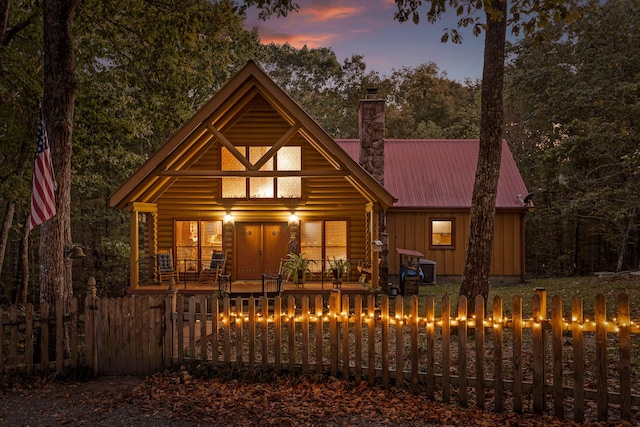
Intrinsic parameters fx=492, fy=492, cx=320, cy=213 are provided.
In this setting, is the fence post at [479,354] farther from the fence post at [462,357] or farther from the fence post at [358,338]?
the fence post at [358,338]

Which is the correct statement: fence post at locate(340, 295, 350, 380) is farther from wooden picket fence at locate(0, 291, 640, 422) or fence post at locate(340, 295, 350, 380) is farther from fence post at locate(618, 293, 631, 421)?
fence post at locate(618, 293, 631, 421)

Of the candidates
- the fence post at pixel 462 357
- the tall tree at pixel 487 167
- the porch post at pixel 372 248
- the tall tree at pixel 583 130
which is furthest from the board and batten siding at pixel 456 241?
the fence post at pixel 462 357

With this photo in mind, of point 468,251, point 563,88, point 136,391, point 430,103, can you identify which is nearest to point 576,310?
point 468,251

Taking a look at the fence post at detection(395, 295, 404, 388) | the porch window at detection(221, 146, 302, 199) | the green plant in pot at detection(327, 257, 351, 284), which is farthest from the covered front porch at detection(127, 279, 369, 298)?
the fence post at detection(395, 295, 404, 388)

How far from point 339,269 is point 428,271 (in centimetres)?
618

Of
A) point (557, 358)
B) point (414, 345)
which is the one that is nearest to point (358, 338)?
point (414, 345)

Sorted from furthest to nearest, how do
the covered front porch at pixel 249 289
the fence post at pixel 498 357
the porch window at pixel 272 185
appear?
A: the porch window at pixel 272 185 < the covered front porch at pixel 249 289 < the fence post at pixel 498 357

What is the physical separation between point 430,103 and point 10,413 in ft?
118

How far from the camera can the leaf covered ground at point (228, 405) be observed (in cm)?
582

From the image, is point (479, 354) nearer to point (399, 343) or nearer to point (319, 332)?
point (399, 343)

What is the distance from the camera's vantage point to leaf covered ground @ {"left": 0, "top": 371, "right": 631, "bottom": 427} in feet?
19.1

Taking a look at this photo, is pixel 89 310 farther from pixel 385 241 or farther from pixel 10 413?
pixel 385 241

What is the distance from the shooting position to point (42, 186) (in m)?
7.89

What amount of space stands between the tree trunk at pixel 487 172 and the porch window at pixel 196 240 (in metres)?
10.8
